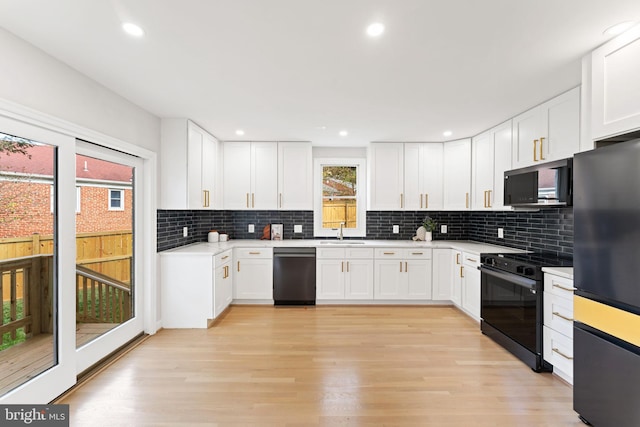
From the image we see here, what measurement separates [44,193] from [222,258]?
2.01 meters

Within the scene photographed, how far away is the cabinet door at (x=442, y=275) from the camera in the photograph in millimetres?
4348

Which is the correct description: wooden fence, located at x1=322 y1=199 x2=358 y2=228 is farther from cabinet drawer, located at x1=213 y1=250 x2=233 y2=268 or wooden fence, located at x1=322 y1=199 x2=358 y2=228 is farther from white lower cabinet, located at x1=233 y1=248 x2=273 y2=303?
cabinet drawer, located at x1=213 y1=250 x2=233 y2=268

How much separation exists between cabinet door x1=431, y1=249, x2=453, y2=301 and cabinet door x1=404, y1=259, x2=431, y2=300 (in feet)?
0.27

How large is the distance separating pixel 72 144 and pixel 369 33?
223 centimetres

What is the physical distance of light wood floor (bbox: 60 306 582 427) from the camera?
2.04 metres

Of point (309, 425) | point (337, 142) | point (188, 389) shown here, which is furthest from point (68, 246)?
point (337, 142)

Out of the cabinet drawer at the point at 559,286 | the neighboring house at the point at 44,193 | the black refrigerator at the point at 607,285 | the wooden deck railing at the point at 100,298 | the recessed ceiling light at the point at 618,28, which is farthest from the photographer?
the wooden deck railing at the point at 100,298

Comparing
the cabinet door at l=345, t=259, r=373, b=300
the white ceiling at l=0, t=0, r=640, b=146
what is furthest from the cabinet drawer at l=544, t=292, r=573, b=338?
the cabinet door at l=345, t=259, r=373, b=300

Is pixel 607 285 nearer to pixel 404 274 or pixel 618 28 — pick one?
pixel 618 28

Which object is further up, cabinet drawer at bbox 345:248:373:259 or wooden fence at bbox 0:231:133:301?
wooden fence at bbox 0:231:133:301

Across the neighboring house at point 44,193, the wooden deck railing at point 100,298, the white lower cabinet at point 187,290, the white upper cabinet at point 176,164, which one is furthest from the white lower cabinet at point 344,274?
the neighboring house at point 44,193

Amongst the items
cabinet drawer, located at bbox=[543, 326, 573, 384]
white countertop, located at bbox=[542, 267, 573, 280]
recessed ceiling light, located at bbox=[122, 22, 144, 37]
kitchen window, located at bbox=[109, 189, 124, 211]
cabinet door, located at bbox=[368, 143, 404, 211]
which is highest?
recessed ceiling light, located at bbox=[122, 22, 144, 37]

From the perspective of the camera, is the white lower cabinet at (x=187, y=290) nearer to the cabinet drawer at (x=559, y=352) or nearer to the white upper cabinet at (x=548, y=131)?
the cabinet drawer at (x=559, y=352)

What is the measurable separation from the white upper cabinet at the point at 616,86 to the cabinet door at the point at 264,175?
3.62 metres
